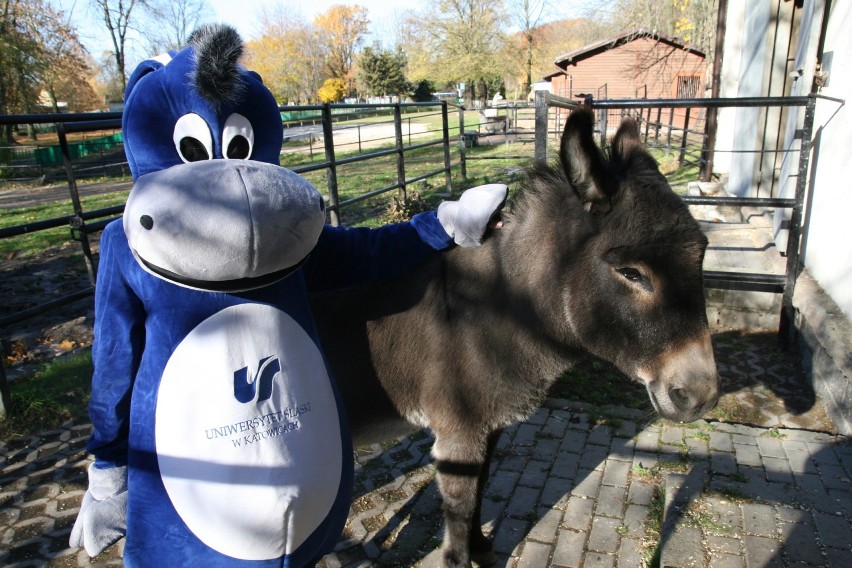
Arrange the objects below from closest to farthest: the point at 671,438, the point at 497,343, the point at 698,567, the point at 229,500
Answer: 1. the point at 229,500
2. the point at 497,343
3. the point at 698,567
4. the point at 671,438

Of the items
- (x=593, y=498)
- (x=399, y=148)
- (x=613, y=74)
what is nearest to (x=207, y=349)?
(x=593, y=498)

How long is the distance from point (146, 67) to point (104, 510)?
149 cm

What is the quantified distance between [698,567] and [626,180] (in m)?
1.89

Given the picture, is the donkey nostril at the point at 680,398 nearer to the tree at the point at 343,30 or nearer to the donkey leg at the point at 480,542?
the donkey leg at the point at 480,542

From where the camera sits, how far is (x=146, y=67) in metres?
1.89

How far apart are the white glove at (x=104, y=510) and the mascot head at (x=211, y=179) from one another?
735mm

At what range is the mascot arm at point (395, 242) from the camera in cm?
221

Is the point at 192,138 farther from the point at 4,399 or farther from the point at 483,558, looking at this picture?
the point at 4,399

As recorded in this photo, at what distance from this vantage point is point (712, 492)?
310 cm

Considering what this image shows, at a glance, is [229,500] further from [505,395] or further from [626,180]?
[626,180]

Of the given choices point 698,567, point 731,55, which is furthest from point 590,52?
point 698,567

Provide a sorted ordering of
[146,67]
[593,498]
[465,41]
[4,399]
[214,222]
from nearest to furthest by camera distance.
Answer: [214,222] < [146,67] < [593,498] < [4,399] < [465,41]

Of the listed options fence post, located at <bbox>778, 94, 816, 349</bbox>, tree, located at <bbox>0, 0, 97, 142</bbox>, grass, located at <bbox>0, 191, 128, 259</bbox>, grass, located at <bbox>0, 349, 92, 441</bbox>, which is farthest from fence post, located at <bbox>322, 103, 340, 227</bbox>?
tree, located at <bbox>0, 0, 97, 142</bbox>

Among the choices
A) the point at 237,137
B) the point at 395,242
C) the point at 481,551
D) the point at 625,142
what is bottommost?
the point at 481,551
